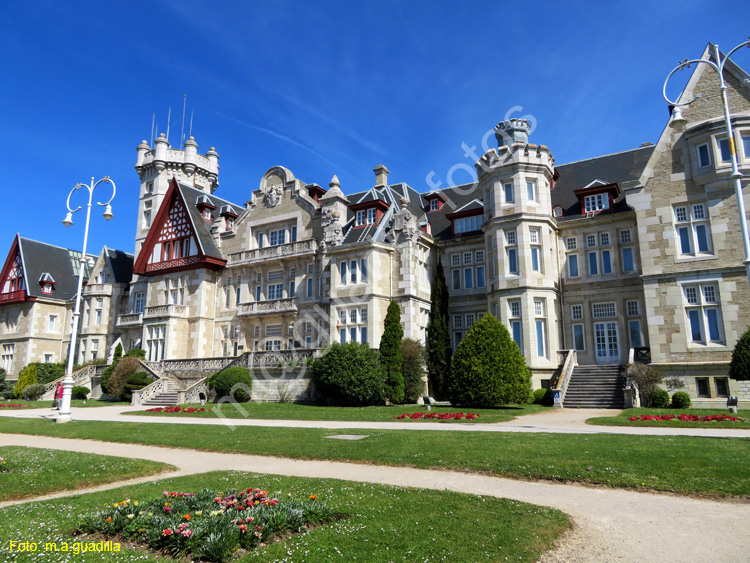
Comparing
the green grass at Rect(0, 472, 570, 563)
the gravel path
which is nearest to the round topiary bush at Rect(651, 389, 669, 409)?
the gravel path

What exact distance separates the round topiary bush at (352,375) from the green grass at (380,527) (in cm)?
1887

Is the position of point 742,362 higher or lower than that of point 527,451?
higher

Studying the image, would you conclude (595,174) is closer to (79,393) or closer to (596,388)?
(596,388)

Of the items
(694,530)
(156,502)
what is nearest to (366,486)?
(156,502)

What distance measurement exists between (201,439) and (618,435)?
11985 millimetres

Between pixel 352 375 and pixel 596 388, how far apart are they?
493 inches

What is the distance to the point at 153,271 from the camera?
145ft

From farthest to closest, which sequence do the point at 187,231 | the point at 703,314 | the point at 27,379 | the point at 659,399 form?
the point at 187,231
the point at 27,379
the point at 703,314
the point at 659,399

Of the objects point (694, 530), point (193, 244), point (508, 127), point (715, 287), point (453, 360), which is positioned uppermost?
point (508, 127)

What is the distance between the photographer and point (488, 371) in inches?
965

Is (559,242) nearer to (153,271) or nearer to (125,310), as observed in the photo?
(153,271)

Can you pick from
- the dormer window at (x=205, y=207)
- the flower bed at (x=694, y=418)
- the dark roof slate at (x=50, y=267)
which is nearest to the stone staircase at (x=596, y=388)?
the flower bed at (x=694, y=418)

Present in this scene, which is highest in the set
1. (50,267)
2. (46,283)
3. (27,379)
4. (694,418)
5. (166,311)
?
(50,267)

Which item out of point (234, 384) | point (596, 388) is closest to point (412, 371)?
point (596, 388)
